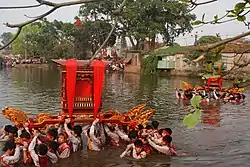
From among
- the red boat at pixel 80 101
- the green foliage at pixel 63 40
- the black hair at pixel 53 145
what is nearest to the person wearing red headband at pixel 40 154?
the black hair at pixel 53 145

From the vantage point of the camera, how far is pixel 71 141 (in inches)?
410

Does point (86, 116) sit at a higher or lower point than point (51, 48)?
lower

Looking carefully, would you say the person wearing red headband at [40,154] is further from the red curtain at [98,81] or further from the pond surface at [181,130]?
the red curtain at [98,81]

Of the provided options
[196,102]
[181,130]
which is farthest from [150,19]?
[196,102]

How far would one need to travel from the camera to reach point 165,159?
10305 millimetres

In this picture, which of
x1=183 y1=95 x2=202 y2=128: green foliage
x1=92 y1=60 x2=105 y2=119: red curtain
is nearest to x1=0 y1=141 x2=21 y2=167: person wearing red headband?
x1=92 y1=60 x2=105 y2=119: red curtain

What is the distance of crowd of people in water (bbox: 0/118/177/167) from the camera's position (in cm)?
914

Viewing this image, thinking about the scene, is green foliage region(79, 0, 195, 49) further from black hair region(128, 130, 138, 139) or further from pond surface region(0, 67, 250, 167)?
black hair region(128, 130, 138, 139)

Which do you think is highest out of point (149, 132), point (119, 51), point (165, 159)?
point (119, 51)

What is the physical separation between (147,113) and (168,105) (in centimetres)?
942

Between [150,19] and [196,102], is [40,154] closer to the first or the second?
[196,102]

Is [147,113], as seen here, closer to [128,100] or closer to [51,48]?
[128,100]

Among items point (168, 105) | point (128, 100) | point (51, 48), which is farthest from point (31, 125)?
point (51, 48)

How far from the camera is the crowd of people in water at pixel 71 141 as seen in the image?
30.0 feet
